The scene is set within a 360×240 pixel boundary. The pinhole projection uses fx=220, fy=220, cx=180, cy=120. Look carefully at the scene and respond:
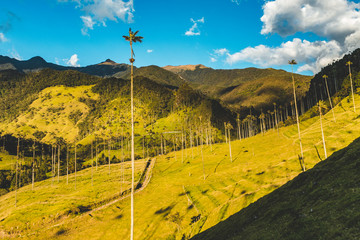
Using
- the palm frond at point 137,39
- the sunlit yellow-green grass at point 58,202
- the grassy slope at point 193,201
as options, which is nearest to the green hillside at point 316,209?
the grassy slope at point 193,201

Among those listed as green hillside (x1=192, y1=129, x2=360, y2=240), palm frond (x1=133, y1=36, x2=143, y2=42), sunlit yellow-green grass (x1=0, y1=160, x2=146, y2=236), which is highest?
palm frond (x1=133, y1=36, x2=143, y2=42)

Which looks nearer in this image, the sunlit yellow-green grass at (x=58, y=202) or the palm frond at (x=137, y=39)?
the palm frond at (x=137, y=39)

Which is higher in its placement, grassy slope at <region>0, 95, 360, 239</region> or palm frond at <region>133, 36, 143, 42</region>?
palm frond at <region>133, 36, 143, 42</region>

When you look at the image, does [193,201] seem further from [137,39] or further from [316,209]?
[137,39]

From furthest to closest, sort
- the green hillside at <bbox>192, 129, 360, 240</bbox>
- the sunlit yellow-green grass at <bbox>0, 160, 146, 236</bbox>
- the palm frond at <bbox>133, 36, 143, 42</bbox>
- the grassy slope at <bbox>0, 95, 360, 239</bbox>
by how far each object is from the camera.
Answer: the sunlit yellow-green grass at <bbox>0, 160, 146, 236</bbox> < the grassy slope at <bbox>0, 95, 360, 239</bbox> < the palm frond at <bbox>133, 36, 143, 42</bbox> < the green hillside at <bbox>192, 129, 360, 240</bbox>

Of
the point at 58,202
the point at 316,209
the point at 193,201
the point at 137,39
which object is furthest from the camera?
the point at 58,202

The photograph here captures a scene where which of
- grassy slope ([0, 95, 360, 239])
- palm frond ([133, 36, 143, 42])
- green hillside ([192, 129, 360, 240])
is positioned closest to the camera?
green hillside ([192, 129, 360, 240])

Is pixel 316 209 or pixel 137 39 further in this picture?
pixel 137 39

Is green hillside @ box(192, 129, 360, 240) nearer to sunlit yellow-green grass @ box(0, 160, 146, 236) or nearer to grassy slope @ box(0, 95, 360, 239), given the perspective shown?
grassy slope @ box(0, 95, 360, 239)

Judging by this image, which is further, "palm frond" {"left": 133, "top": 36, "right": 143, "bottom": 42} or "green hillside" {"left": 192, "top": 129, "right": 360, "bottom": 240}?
"palm frond" {"left": 133, "top": 36, "right": 143, "bottom": 42}

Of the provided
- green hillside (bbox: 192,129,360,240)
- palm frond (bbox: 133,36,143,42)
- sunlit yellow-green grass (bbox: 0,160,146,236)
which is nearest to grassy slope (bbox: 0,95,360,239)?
sunlit yellow-green grass (bbox: 0,160,146,236)

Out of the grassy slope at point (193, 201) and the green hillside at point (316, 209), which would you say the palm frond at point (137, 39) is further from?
the grassy slope at point (193, 201)

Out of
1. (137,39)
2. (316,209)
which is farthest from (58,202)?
(316,209)

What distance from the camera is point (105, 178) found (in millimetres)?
162625
